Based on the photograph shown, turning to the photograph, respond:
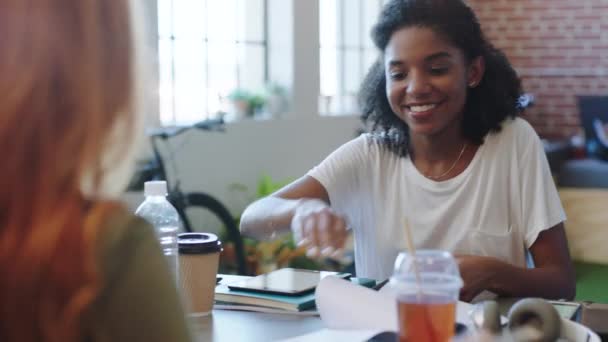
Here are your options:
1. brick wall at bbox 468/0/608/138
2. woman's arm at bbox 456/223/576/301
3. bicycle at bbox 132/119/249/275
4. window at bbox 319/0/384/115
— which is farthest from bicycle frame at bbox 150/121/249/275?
brick wall at bbox 468/0/608/138

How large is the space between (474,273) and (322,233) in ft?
1.11

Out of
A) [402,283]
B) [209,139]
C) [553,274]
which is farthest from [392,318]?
[209,139]

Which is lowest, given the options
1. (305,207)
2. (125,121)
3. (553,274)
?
(553,274)

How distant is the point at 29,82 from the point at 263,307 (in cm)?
106

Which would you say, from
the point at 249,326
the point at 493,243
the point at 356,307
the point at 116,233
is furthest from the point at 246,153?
the point at 116,233

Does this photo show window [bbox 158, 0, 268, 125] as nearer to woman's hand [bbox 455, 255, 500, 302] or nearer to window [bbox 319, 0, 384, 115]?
window [bbox 319, 0, 384, 115]

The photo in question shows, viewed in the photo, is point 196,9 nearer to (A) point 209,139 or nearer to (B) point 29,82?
(A) point 209,139

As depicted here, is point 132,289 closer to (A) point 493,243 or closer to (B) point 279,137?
(A) point 493,243

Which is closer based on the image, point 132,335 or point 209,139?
point 132,335

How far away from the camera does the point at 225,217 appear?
4645mm

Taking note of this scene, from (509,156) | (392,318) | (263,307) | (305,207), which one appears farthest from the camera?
(509,156)

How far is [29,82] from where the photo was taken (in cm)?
71

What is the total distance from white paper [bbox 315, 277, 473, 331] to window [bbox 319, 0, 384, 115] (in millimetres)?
4706

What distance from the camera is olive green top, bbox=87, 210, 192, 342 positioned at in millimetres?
751
